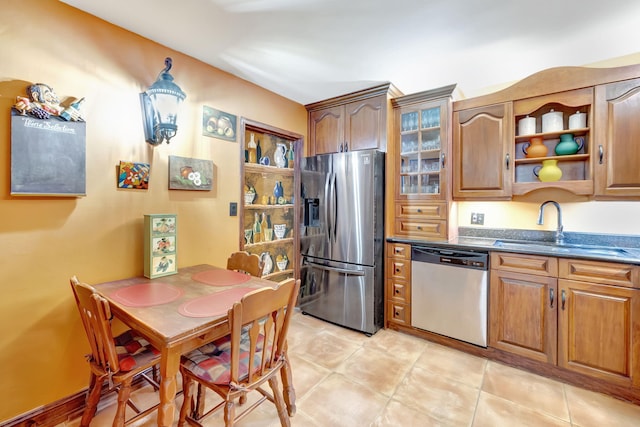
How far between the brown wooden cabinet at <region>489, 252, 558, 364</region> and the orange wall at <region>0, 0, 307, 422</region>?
8.20 ft

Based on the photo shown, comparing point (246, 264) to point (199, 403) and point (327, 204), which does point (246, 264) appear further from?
point (327, 204)

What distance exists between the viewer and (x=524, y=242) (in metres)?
2.54

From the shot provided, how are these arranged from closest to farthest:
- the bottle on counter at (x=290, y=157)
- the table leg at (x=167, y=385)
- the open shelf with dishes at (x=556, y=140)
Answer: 1. the table leg at (x=167, y=385)
2. the open shelf with dishes at (x=556, y=140)
3. the bottle on counter at (x=290, y=157)

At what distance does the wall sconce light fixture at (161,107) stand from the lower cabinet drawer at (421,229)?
220 cm

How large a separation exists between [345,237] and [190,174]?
154 cm

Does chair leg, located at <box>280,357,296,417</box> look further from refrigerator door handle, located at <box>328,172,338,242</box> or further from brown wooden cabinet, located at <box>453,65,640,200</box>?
brown wooden cabinet, located at <box>453,65,640,200</box>

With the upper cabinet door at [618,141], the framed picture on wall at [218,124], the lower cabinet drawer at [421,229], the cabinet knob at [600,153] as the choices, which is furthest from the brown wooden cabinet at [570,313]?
the framed picture on wall at [218,124]

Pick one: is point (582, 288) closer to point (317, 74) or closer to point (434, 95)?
point (434, 95)

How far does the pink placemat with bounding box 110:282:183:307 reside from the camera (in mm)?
1421

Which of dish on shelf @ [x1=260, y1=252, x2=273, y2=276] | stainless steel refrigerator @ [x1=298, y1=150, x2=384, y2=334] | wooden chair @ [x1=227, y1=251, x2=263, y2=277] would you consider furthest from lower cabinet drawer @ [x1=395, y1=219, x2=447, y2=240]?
wooden chair @ [x1=227, y1=251, x2=263, y2=277]

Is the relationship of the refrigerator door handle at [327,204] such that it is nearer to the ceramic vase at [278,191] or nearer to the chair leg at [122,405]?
the ceramic vase at [278,191]

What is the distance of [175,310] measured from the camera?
1.33 metres

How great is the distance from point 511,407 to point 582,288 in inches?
37.6

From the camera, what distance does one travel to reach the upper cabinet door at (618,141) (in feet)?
6.46
